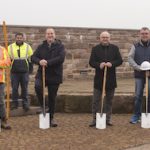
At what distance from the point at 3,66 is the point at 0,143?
58.6 inches

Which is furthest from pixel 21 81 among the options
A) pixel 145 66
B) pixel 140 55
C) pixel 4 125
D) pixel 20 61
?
pixel 145 66

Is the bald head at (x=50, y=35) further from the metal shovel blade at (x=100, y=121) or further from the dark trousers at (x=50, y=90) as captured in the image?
the metal shovel blade at (x=100, y=121)

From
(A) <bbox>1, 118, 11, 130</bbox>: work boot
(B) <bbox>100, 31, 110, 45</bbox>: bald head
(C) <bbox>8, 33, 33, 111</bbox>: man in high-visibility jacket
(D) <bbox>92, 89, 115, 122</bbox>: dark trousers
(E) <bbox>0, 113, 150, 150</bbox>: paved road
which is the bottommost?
(E) <bbox>0, 113, 150, 150</bbox>: paved road

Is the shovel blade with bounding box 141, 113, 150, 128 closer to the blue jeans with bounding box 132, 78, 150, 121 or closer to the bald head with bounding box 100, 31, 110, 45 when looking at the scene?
Answer: the blue jeans with bounding box 132, 78, 150, 121

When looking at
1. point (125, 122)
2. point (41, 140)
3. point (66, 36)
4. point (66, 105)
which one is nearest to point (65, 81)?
point (66, 36)

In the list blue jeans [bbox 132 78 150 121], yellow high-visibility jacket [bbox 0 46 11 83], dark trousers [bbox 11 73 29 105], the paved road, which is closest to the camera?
the paved road

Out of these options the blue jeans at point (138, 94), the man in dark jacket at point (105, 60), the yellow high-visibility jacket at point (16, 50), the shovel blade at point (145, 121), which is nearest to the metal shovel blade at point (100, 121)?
the man in dark jacket at point (105, 60)

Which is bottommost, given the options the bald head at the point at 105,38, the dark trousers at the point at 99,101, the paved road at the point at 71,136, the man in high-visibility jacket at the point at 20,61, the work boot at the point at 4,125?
the paved road at the point at 71,136

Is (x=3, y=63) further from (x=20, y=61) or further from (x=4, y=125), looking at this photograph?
(x=20, y=61)

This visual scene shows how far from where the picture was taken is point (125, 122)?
9.48 m

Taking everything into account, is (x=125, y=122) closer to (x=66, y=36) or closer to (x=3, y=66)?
(x=3, y=66)

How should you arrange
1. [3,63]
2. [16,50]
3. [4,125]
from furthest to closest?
[16,50] → [4,125] → [3,63]

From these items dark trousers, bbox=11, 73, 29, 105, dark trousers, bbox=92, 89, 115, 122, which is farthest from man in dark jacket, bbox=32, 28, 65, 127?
dark trousers, bbox=11, 73, 29, 105

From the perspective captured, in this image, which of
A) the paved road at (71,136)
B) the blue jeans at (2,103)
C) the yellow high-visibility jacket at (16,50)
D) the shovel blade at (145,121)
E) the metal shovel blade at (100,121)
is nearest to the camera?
the paved road at (71,136)
